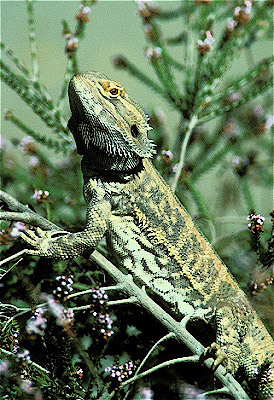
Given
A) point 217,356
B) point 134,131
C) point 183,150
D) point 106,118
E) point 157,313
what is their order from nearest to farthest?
1. point 157,313
2. point 217,356
3. point 106,118
4. point 134,131
5. point 183,150

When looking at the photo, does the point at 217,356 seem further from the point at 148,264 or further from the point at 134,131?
the point at 134,131

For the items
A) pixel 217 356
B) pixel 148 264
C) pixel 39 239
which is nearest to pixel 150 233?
pixel 148 264

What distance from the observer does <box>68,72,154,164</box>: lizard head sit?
2941 millimetres

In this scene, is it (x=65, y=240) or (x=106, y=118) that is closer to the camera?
(x=65, y=240)

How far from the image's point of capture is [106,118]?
301 cm

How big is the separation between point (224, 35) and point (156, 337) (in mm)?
3147

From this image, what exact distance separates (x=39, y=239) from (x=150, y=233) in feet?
2.66

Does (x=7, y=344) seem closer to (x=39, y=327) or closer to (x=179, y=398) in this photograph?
(x=39, y=327)

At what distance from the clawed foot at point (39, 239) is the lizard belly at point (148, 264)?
0.45 metres

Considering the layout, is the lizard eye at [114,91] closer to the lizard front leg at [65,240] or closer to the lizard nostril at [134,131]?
the lizard nostril at [134,131]

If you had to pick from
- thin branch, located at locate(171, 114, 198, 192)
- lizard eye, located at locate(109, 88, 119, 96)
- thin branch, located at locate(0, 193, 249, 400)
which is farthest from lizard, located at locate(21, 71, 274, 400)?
thin branch, located at locate(171, 114, 198, 192)

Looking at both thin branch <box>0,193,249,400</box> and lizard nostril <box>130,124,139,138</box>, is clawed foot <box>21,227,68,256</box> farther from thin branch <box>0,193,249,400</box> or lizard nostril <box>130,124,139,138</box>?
lizard nostril <box>130,124,139,138</box>

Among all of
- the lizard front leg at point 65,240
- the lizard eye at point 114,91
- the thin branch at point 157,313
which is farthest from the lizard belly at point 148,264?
the lizard eye at point 114,91

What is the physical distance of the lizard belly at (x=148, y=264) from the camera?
3.19 metres
